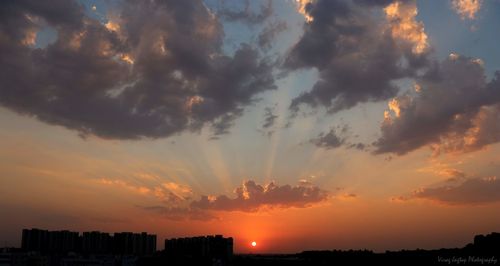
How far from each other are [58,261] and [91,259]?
2466cm

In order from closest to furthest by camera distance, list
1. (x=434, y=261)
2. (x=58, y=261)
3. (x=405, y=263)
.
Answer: (x=434, y=261)
(x=405, y=263)
(x=58, y=261)

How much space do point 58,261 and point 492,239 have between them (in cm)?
16016

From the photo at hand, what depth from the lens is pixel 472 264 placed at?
4779 inches

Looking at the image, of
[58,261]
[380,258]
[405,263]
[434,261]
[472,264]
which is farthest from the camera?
[58,261]

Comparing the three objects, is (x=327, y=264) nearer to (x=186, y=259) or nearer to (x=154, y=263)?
(x=186, y=259)

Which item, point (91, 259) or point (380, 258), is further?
point (91, 259)

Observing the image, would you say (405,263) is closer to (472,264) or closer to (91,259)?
(472,264)

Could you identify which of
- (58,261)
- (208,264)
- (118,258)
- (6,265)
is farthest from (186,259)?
(6,265)

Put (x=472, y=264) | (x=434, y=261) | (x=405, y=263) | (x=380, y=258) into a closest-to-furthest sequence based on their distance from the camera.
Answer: (x=472, y=264), (x=434, y=261), (x=405, y=263), (x=380, y=258)

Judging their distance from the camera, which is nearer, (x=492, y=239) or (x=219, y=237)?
(x=492, y=239)

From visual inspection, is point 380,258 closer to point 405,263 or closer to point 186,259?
point 405,263

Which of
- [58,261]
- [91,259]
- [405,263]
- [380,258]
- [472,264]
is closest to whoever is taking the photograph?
[472,264]

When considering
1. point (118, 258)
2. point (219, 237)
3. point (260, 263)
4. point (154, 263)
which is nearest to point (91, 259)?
point (118, 258)

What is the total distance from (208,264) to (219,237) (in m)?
18.5
